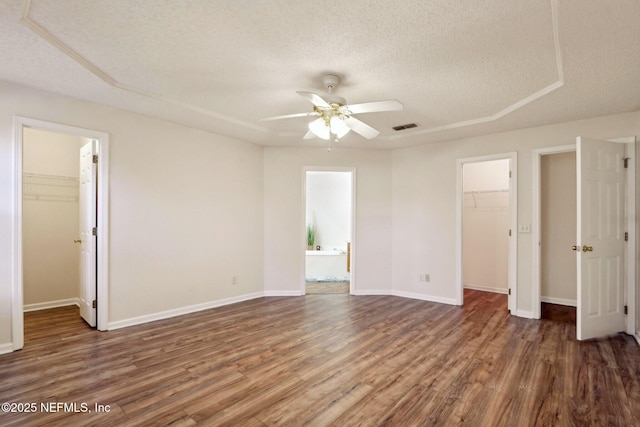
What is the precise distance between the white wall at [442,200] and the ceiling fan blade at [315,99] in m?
2.76

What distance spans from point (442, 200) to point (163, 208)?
12.7 ft

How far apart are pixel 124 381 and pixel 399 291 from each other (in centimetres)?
390

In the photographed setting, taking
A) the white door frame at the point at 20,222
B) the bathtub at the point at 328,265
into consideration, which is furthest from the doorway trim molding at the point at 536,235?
the white door frame at the point at 20,222

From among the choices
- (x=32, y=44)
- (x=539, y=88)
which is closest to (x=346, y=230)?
(x=539, y=88)

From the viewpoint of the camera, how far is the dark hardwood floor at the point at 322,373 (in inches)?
76.5

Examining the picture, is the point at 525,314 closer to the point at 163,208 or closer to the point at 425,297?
the point at 425,297

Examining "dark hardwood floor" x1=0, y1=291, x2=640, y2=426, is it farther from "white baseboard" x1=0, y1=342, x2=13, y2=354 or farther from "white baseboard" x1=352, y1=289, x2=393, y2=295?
"white baseboard" x1=352, y1=289, x2=393, y2=295

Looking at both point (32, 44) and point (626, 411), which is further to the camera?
point (32, 44)

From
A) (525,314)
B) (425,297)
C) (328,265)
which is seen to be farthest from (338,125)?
(328,265)

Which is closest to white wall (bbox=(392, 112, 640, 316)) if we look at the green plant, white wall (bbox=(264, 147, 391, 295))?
white wall (bbox=(264, 147, 391, 295))

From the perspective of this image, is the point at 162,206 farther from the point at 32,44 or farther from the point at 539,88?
the point at 539,88

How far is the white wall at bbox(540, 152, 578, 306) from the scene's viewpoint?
4.54m

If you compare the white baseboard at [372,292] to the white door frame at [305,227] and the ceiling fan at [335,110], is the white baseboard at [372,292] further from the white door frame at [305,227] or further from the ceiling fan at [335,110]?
the ceiling fan at [335,110]

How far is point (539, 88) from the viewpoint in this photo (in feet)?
9.35
